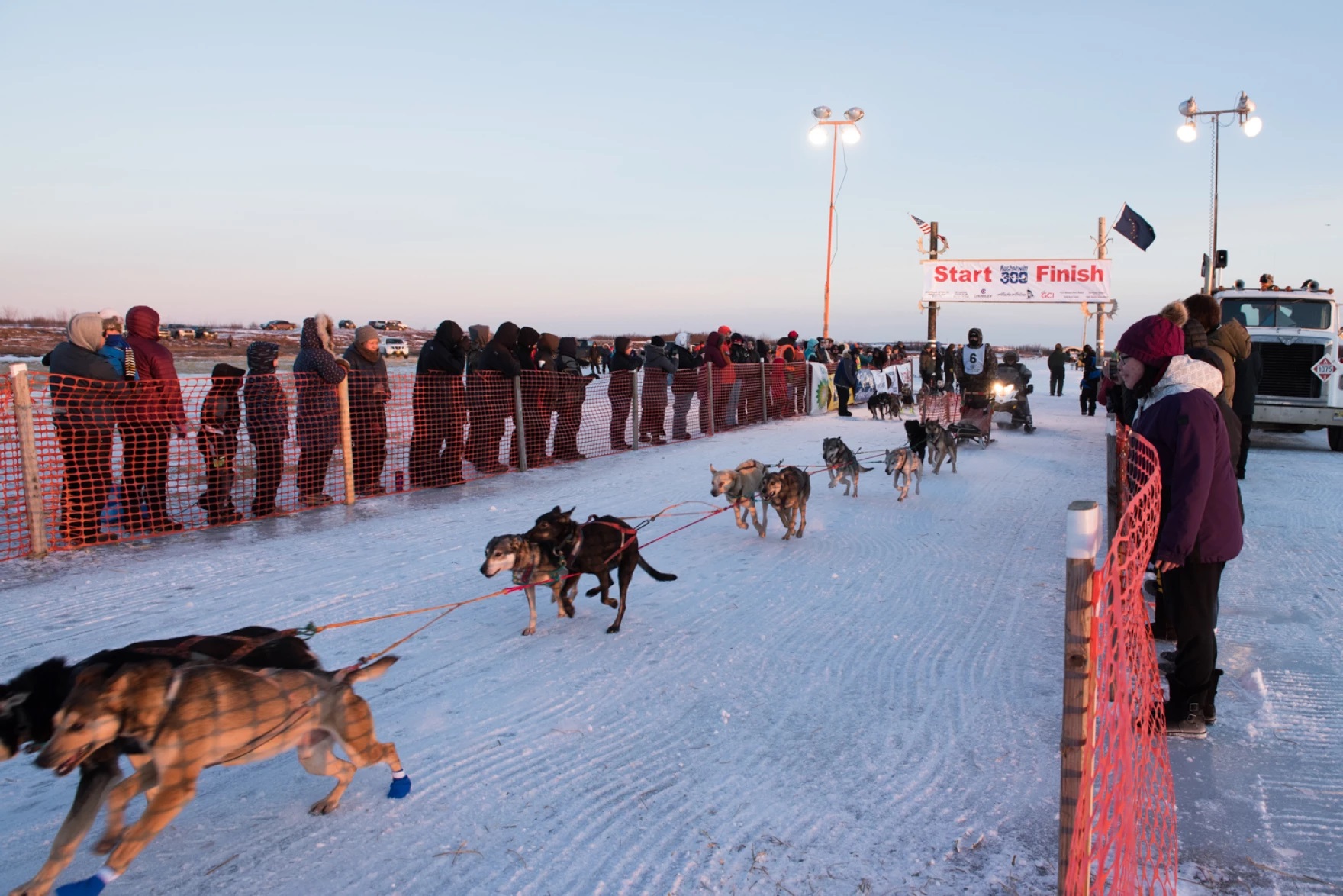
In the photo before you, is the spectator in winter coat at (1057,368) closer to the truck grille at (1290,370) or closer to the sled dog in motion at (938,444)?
the truck grille at (1290,370)

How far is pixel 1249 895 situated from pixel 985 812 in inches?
30.5

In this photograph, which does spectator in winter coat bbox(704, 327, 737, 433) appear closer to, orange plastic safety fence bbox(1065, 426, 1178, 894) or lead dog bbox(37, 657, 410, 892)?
orange plastic safety fence bbox(1065, 426, 1178, 894)

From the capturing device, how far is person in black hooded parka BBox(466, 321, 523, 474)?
10.2 meters

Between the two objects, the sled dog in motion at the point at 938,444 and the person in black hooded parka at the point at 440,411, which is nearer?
the person in black hooded parka at the point at 440,411

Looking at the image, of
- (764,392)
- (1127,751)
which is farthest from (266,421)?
(764,392)

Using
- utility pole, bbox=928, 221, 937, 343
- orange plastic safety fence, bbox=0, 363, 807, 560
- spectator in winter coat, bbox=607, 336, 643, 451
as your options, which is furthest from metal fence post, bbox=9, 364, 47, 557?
utility pole, bbox=928, 221, 937, 343

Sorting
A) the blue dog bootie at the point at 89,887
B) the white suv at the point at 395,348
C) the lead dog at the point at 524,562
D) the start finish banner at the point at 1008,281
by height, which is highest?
the start finish banner at the point at 1008,281

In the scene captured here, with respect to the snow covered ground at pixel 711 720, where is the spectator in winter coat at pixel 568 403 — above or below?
above

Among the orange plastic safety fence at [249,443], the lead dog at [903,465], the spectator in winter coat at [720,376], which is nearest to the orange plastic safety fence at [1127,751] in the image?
the lead dog at [903,465]

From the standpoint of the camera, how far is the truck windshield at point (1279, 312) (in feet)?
42.4

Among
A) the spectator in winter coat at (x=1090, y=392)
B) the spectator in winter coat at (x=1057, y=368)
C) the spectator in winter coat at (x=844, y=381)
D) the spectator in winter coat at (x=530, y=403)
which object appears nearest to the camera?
the spectator in winter coat at (x=530, y=403)

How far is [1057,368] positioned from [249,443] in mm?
26740

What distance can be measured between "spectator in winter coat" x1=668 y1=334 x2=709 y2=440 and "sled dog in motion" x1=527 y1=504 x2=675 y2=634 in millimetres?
9447

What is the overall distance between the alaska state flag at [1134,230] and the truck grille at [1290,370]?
1164 centimetres
